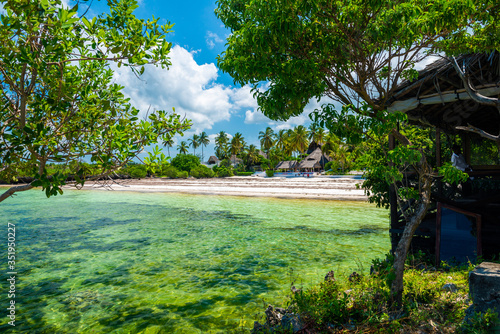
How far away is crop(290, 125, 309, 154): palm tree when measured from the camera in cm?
7162

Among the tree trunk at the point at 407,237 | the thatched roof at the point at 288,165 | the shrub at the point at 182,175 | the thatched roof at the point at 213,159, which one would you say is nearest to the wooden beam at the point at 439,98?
the tree trunk at the point at 407,237

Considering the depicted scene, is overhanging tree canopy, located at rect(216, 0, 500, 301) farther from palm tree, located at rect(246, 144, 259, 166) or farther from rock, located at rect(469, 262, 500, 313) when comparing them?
→ palm tree, located at rect(246, 144, 259, 166)

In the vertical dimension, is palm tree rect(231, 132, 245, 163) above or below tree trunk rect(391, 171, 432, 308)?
above

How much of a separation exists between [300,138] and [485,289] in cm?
6988

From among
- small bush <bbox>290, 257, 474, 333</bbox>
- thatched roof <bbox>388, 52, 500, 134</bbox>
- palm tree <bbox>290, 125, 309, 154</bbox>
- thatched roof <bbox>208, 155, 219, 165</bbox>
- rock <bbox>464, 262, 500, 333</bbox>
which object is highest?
palm tree <bbox>290, 125, 309, 154</bbox>

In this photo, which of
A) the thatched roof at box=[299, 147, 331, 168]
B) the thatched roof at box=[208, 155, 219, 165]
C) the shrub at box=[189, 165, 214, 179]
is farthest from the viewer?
the thatched roof at box=[208, 155, 219, 165]

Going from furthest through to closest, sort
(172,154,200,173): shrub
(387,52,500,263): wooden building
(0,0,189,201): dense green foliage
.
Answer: (172,154,200,173): shrub < (387,52,500,263): wooden building < (0,0,189,201): dense green foliage

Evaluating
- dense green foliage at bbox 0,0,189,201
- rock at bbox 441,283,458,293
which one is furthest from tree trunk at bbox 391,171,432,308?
dense green foliage at bbox 0,0,189,201

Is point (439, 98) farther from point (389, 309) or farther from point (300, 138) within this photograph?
point (300, 138)

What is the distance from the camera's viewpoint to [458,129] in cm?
780

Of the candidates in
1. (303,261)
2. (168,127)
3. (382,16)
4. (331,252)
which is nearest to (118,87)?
(168,127)

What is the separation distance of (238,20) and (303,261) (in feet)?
23.3

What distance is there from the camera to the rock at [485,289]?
11.0 feet

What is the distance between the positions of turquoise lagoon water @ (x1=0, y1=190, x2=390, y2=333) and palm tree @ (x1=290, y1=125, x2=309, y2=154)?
55638 millimetres
